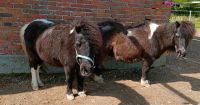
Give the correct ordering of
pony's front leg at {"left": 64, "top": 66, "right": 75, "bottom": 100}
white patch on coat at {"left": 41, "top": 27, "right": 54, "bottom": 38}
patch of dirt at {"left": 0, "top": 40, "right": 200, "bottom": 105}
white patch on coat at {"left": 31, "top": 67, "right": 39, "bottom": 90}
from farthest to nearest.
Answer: white patch on coat at {"left": 31, "top": 67, "right": 39, "bottom": 90}
white patch on coat at {"left": 41, "top": 27, "right": 54, "bottom": 38}
patch of dirt at {"left": 0, "top": 40, "right": 200, "bottom": 105}
pony's front leg at {"left": 64, "top": 66, "right": 75, "bottom": 100}

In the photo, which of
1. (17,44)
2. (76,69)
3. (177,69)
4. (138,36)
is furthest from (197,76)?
(17,44)

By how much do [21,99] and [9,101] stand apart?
228mm

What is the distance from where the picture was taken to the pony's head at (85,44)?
5285mm

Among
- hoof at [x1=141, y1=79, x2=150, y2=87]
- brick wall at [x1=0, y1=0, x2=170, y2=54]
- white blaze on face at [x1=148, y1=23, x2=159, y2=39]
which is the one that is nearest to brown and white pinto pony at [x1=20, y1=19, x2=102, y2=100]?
brick wall at [x1=0, y1=0, x2=170, y2=54]

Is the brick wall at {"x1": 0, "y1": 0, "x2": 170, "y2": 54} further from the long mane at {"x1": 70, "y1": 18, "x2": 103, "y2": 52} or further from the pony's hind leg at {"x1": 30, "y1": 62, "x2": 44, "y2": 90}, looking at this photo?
the long mane at {"x1": 70, "y1": 18, "x2": 103, "y2": 52}

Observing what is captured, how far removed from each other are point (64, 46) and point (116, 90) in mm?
1755

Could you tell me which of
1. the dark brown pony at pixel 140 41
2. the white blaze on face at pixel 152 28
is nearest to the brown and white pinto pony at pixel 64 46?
the dark brown pony at pixel 140 41

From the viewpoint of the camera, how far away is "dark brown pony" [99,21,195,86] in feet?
23.9

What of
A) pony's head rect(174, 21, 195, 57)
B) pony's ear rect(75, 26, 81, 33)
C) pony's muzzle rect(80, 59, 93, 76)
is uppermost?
pony's ear rect(75, 26, 81, 33)

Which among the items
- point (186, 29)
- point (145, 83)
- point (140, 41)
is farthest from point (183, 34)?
point (145, 83)

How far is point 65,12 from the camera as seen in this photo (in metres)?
7.66

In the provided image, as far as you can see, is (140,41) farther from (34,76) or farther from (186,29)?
(34,76)

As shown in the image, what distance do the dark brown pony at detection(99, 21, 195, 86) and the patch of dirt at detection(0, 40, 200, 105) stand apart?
54 centimetres

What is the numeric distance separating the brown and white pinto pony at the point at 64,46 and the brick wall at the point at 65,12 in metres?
0.43
